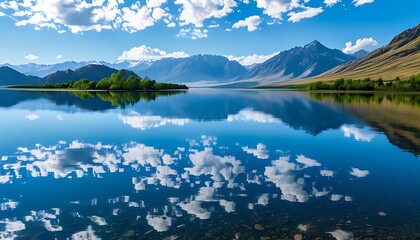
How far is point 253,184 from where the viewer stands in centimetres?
2267

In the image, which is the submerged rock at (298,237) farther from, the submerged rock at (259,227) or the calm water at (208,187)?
the submerged rock at (259,227)

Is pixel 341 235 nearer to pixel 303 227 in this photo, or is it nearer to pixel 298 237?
pixel 303 227

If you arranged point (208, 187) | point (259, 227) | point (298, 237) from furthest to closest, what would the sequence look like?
1. point (208, 187)
2. point (259, 227)
3. point (298, 237)

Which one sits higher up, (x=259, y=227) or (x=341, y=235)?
(x=259, y=227)

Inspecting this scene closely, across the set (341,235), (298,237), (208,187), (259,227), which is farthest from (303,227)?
(208,187)

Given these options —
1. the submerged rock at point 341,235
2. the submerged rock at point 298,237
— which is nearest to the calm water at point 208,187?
the submerged rock at point 341,235

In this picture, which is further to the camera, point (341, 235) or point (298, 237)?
point (341, 235)

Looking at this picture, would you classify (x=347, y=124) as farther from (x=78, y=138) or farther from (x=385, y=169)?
(x=78, y=138)

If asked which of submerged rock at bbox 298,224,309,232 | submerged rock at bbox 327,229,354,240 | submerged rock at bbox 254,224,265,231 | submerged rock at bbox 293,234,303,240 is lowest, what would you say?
submerged rock at bbox 327,229,354,240

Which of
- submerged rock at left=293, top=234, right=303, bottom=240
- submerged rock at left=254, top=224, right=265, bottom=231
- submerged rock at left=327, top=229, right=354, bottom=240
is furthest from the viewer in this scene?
submerged rock at left=254, top=224, right=265, bottom=231

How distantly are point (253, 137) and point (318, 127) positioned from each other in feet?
52.6

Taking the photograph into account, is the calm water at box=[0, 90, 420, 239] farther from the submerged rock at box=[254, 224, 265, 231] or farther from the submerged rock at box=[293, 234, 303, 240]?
the submerged rock at box=[293, 234, 303, 240]

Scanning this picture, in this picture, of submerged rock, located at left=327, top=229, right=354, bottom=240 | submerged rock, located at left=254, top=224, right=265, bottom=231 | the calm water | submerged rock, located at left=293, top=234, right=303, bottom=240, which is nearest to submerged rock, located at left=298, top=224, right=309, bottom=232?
the calm water

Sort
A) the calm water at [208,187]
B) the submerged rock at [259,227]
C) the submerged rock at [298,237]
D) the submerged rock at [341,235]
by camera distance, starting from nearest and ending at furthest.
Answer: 1. the submerged rock at [298,237]
2. the submerged rock at [341,235]
3. the submerged rock at [259,227]
4. the calm water at [208,187]
